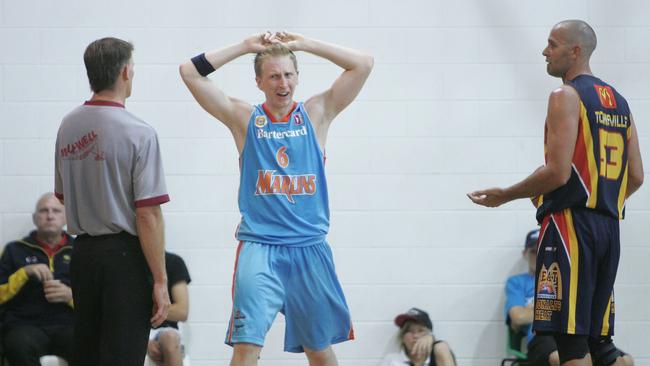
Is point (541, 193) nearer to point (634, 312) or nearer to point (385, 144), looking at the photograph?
point (385, 144)

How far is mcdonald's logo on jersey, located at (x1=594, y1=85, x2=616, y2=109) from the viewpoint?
4762mm

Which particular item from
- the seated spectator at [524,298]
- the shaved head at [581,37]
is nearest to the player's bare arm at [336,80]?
the shaved head at [581,37]

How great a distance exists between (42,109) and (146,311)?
348 cm

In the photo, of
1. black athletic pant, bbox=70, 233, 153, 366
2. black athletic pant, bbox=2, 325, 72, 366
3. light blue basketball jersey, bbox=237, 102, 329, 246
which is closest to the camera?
black athletic pant, bbox=70, 233, 153, 366

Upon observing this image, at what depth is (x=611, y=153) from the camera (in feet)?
15.7

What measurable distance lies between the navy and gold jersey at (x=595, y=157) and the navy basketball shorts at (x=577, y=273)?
6 cm

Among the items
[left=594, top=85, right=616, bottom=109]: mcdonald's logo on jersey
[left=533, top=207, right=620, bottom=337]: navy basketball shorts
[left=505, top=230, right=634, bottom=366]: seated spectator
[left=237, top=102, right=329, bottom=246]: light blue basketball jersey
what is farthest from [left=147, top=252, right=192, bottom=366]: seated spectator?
[left=594, top=85, right=616, bottom=109]: mcdonald's logo on jersey

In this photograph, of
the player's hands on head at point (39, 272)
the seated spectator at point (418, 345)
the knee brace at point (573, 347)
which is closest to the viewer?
the knee brace at point (573, 347)

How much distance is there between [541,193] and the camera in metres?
4.73

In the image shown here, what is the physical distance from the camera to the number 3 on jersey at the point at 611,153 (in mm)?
4750

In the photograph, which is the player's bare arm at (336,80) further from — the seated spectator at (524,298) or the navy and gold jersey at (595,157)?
the seated spectator at (524,298)

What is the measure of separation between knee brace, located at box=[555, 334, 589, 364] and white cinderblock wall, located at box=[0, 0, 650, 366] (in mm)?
2743

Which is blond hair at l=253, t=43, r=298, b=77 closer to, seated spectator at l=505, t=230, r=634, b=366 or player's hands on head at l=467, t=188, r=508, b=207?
player's hands on head at l=467, t=188, r=508, b=207

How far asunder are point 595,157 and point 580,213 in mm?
296
